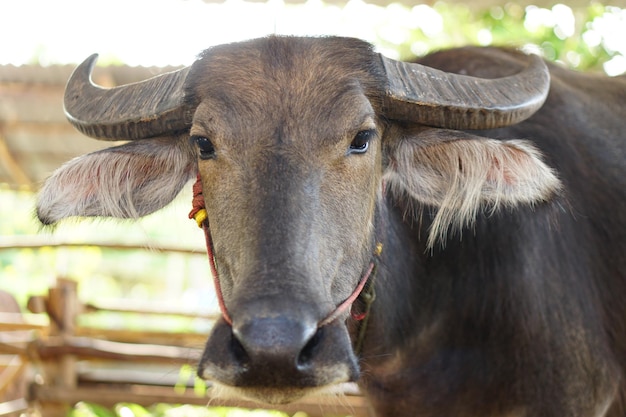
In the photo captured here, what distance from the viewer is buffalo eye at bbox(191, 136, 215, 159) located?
2530 mm

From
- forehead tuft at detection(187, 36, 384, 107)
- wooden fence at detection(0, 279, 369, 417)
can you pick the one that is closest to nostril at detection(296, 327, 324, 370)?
forehead tuft at detection(187, 36, 384, 107)

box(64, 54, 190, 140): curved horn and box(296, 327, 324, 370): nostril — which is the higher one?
box(64, 54, 190, 140): curved horn

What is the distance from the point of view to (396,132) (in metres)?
2.84

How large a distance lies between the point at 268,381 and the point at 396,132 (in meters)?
1.19

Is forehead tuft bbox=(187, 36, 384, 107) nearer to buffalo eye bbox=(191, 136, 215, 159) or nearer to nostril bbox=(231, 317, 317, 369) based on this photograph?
buffalo eye bbox=(191, 136, 215, 159)

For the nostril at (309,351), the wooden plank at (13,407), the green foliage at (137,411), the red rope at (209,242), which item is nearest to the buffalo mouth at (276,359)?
the nostril at (309,351)

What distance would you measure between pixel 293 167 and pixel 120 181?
886mm

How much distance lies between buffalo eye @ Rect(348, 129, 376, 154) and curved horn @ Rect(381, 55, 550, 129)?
0.18 metres

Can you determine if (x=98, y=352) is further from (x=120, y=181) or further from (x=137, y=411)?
(x=120, y=181)

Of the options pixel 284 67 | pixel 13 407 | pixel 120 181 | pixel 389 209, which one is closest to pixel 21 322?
pixel 13 407

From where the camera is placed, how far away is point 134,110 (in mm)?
2713

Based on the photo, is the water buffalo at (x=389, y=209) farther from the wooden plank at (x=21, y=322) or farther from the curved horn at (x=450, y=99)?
the wooden plank at (x=21, y=322)

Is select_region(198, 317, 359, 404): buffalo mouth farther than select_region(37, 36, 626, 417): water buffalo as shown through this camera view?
No

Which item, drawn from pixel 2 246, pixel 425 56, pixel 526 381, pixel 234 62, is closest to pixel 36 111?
pixel 2 246
